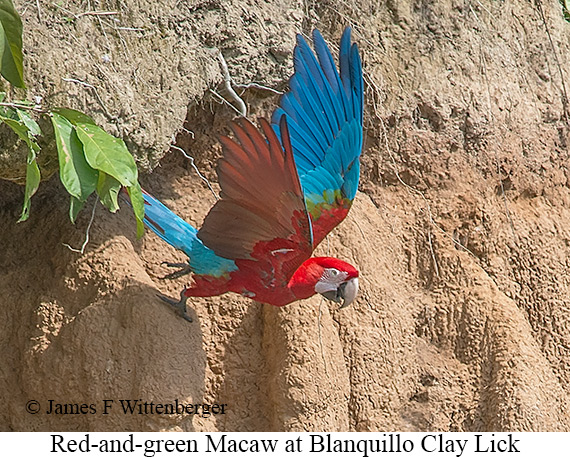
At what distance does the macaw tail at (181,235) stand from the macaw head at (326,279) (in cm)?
23

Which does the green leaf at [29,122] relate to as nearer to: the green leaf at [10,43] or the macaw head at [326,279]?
the green leaf at [10,43]

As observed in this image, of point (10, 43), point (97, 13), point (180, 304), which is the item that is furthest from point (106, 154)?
point (180, 304)

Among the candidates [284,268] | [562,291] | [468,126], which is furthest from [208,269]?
[562,291]

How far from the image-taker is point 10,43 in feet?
7.93

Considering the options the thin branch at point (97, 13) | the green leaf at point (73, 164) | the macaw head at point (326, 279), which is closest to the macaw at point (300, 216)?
the macaw head at point (326, 279)

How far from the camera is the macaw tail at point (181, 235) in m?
2.93

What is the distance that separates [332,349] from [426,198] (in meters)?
0.78

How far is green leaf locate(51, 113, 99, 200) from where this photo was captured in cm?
246

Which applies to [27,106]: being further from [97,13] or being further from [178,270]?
[178,270]

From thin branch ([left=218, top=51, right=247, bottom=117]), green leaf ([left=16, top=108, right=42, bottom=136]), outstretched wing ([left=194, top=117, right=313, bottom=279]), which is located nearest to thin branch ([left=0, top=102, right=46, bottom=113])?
green leaf ([left=16, top=108, right=42, bottom=136])

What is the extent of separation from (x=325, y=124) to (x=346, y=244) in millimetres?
636

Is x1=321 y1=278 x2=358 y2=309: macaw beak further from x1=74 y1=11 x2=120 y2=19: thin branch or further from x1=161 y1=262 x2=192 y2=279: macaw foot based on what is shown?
x1=74 y1=11 x2=120 y2=19: thin branch

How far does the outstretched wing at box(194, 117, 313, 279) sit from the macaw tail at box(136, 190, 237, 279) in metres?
0.07

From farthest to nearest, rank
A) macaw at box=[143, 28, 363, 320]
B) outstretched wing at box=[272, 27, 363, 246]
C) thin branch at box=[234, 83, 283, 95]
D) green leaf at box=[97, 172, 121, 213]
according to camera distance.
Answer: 1. thin branch at box=[234, 83, 283, 95]
2. outstretched wing at box=[272, 27, 363, 246]
3. macaw at box=[143, 28, 363, 320]
4. green leaf at box=[97, 172, 121, 213]
